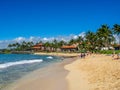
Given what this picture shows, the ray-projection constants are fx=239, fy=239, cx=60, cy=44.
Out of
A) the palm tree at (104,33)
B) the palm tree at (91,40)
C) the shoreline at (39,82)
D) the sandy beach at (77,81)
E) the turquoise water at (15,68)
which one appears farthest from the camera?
the palm tree at (91,40)

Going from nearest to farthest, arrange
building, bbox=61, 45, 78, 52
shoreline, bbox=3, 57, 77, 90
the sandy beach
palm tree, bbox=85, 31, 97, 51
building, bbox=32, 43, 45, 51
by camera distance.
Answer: the sandy beach
shoreline, bbox=3, 57, 77, 90
palm tree, bbox=85, 31, 97, 51
building, bbox=61, 45, 78, 52
building, bbox=32, 43, 45, 51

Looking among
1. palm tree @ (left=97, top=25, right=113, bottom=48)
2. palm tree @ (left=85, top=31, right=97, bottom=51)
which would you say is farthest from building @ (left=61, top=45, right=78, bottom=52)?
palm tree @ (left=97, top=25, right=113, bottom=48)

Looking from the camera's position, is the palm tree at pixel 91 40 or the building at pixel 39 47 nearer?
the palm tree at pixel 91 40

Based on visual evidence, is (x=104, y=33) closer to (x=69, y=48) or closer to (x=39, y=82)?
(x=69, y=48)

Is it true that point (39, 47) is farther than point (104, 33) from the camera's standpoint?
Yes

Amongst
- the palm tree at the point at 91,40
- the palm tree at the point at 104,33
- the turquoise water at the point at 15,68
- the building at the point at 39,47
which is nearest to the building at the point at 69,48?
the building at the point at 39,47

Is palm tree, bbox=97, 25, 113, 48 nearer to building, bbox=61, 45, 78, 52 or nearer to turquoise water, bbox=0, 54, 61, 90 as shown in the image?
turquoise water, bbox=0, 54, 61, 90

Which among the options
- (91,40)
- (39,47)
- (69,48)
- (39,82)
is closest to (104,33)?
(91,40)

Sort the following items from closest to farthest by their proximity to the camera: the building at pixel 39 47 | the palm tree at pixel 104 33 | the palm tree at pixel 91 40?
the palm tree at pixel 104 33, the palm tree at pixel 91 40, the building at pixel 39 47

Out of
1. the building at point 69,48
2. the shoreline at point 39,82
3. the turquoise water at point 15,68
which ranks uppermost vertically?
the building at point 69,48

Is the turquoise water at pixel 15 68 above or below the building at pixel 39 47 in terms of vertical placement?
below

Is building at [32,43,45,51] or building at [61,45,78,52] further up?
building at [32,43,45,51]

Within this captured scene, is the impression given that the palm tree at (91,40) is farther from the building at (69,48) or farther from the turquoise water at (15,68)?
the turquoise water at (15,68)

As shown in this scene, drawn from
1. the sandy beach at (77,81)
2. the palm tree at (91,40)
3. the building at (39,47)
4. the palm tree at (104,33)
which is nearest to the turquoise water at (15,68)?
the sandy beach at (77,81)
